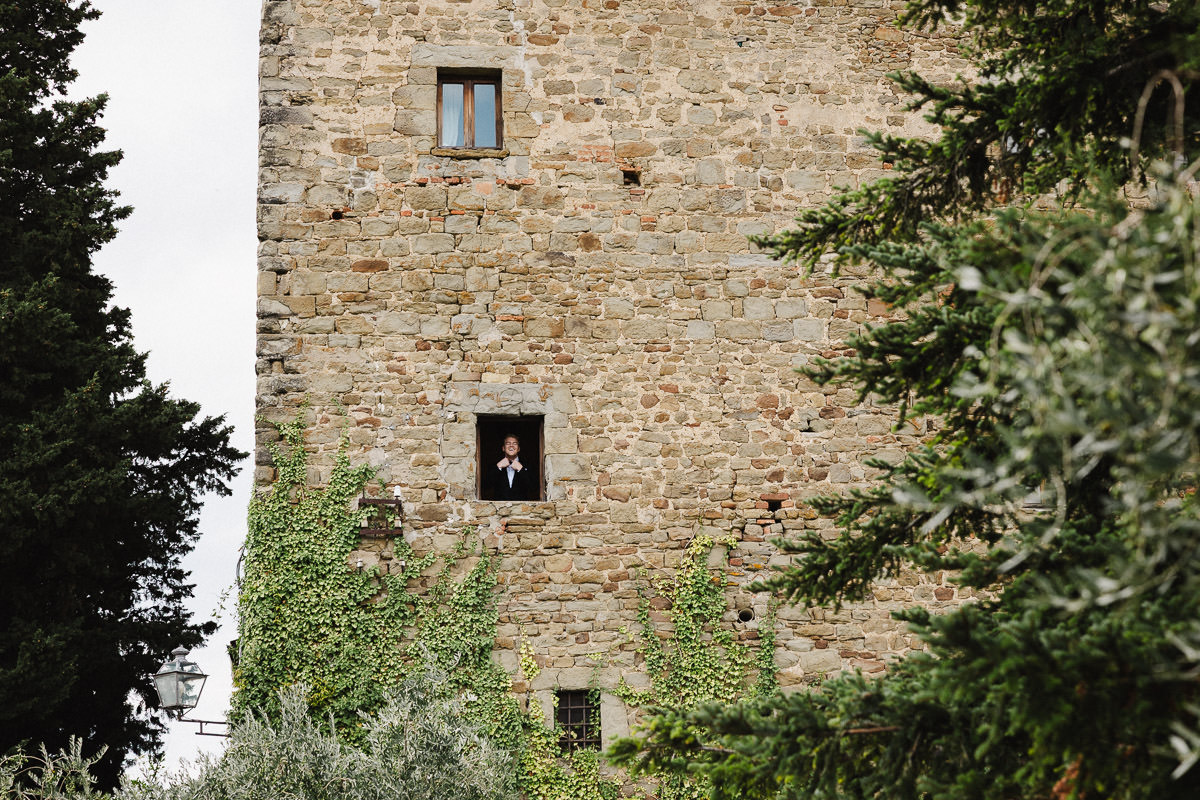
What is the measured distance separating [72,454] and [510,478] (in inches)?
172

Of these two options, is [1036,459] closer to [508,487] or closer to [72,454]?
[508,487]

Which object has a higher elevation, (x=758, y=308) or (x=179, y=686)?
(x=758, y=308)

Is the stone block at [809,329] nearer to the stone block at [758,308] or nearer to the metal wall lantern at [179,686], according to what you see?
the stone block at [758,308]

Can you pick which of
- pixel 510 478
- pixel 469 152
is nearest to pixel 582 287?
pixel 469 152

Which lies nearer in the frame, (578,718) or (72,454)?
(578,718)

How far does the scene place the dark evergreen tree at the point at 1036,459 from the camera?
3.22 m

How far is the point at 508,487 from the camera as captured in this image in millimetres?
9000

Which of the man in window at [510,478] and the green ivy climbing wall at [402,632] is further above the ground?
the man in window at [510,478]

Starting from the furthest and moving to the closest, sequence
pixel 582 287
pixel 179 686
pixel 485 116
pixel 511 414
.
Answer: pixel 485 116
pixel 582 287
pixel 511 414
pixel 179 686

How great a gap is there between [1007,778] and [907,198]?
2746 millimetres

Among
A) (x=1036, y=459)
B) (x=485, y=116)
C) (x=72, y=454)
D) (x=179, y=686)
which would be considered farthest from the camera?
(x=72, y=454)

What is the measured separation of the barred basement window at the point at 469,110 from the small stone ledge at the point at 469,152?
0.31 feet

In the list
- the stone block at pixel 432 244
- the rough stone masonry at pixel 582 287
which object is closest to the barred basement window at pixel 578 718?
the rough stone masonry at pixel 582 287

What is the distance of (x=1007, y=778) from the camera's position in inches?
165
